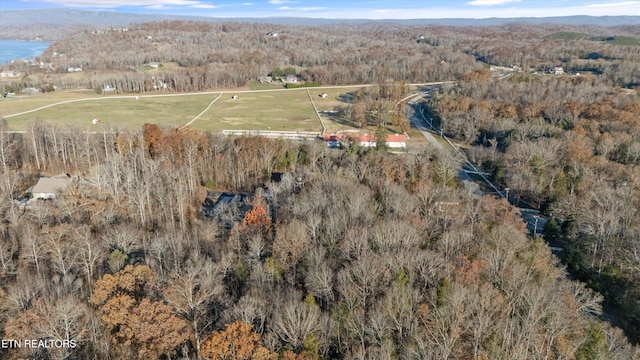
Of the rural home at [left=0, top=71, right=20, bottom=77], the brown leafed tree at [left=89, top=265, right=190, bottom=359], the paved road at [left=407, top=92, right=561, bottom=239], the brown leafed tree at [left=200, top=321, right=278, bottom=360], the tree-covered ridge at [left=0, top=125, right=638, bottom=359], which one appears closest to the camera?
the brown leafed tree at [left=200, top=321, right=278, bottom=360]

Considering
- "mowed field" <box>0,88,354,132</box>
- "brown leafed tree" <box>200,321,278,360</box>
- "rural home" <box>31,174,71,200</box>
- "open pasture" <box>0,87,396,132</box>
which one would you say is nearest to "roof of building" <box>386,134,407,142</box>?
"open pasture" <box>0,87,396,132</box>

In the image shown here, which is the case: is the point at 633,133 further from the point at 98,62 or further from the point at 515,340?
A: the point at 98,62

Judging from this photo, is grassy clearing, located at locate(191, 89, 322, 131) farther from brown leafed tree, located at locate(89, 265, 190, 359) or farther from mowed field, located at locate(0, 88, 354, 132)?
brown leafed tree, located at locate(89, 265, 190, 359)

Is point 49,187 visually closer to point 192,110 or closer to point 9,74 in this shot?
point 192,110

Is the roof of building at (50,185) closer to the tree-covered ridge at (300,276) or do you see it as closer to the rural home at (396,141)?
the tree-covered ridge at (300,276)

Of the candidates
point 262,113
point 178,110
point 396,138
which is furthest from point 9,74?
point 396,138

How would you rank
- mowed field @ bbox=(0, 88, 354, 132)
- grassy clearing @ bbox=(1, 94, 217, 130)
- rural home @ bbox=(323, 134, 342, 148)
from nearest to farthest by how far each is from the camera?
rural home @ bbox=(323, 134, 342, 148)
grassy clearing @ bbox=(1, 94, 217, 130)
mowed field @ bbox=(0, 88, 354, 132)
